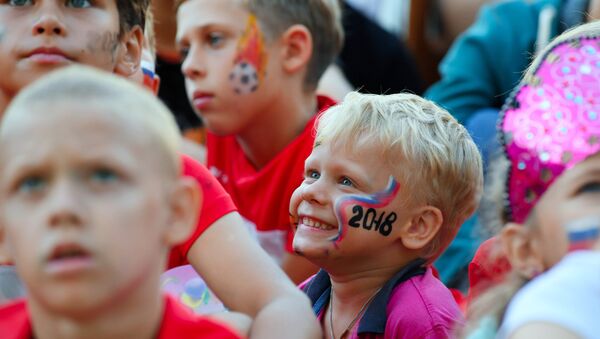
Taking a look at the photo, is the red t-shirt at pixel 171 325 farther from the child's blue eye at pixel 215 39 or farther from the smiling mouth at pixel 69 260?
the child's blue eye at pixel 215 39

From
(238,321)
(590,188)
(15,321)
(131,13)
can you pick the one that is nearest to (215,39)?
(131,13)

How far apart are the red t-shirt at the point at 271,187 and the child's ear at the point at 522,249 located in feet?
5.12

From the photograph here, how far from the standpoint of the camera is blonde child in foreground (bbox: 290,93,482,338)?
9.36 feet

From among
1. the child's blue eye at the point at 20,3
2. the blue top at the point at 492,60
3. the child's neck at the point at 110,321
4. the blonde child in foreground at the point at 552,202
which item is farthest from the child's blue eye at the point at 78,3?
the blue top at the point at 492,60

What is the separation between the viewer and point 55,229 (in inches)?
67.2

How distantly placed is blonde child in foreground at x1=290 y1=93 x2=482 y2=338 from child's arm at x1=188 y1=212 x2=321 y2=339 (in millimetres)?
327

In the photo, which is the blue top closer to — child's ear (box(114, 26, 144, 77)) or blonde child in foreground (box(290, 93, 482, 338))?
blonde child in foreground (box(290, 93, 482, 338))

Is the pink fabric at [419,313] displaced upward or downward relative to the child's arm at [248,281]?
downward

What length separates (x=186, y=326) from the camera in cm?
198

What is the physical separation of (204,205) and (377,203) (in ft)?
1.65

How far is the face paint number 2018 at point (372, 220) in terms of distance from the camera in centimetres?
285

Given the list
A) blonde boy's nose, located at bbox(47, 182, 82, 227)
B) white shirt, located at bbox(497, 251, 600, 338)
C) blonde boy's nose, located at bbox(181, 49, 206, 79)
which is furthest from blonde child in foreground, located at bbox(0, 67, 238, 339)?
blonde boy's nose, located at bbox(181, 49, 206, 79)

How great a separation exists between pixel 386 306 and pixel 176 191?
1050mm

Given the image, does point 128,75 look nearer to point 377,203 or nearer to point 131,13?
point 131,13
